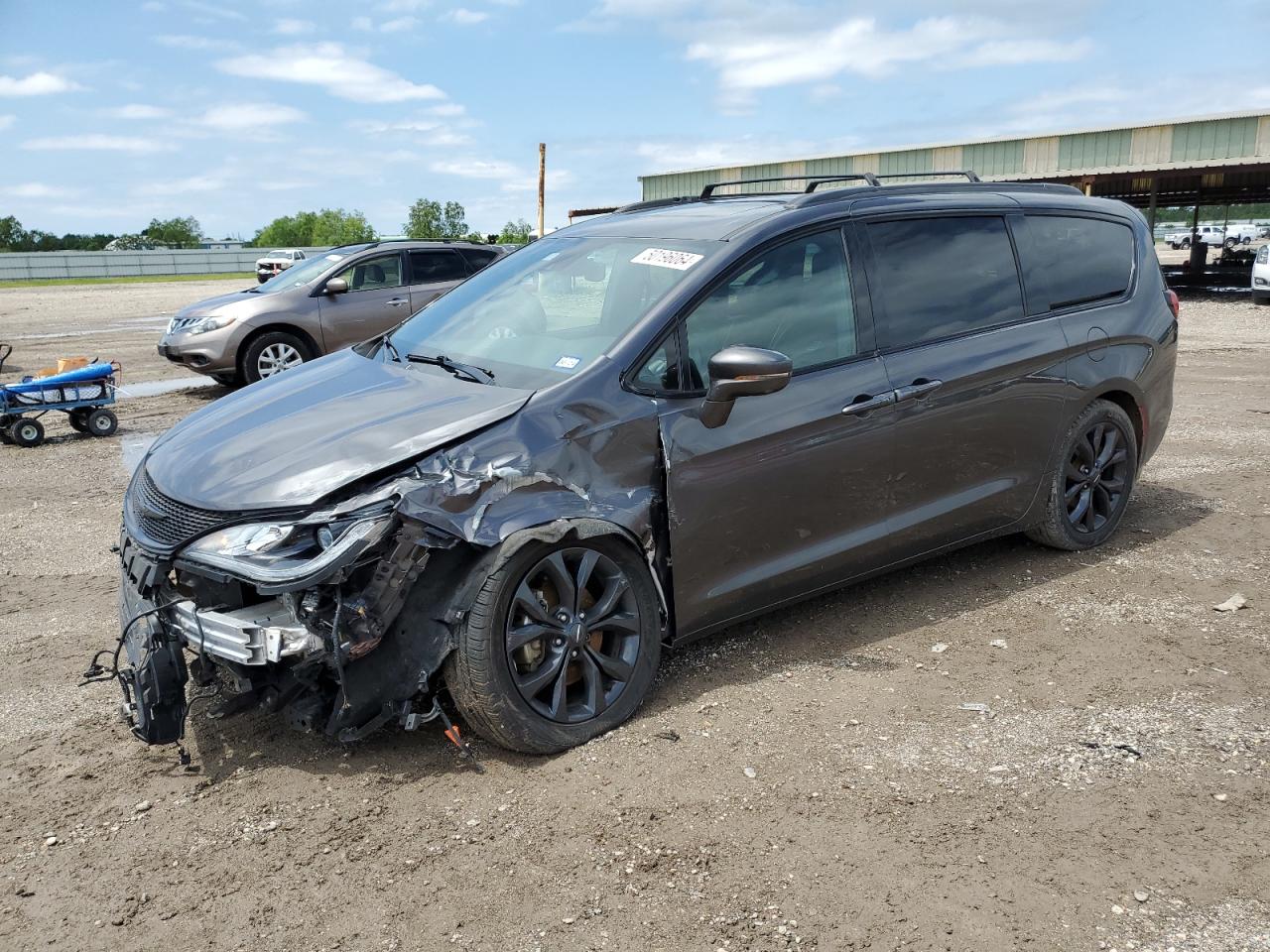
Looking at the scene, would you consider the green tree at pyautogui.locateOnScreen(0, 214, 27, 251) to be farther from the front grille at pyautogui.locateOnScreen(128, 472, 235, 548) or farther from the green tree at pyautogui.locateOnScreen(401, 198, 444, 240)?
the front grille at pyautogui.locateOnScreen(128, 472, 235, 548)

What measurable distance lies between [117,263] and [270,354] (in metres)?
62.5

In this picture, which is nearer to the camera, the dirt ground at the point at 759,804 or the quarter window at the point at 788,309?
the dirt ground at the point at 759,804

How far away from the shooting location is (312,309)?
39.9ft

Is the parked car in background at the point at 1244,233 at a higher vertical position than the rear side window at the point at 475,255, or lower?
higher

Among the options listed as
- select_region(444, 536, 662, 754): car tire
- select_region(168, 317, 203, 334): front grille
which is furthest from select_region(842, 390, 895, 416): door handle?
select_region(168, 317, 203, 334): front grille

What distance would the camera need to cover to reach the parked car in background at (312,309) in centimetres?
1182

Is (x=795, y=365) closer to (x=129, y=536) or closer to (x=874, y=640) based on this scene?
(x=874, y=640)

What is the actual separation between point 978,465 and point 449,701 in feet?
8.55

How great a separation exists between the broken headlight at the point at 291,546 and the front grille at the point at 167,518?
0.10 m

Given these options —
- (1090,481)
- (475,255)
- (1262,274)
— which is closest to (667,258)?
(1090,481)

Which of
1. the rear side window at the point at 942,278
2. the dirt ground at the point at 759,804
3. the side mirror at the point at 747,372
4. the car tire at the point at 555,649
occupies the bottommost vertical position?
the dirt ground at the point at 759,804

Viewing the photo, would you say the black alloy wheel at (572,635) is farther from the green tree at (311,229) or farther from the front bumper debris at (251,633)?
the green tree at (311,229)

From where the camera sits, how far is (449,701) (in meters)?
3.94

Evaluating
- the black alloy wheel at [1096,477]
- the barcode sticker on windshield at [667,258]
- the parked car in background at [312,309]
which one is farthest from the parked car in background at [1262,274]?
the barcode sticker on windshield at [667,258]
